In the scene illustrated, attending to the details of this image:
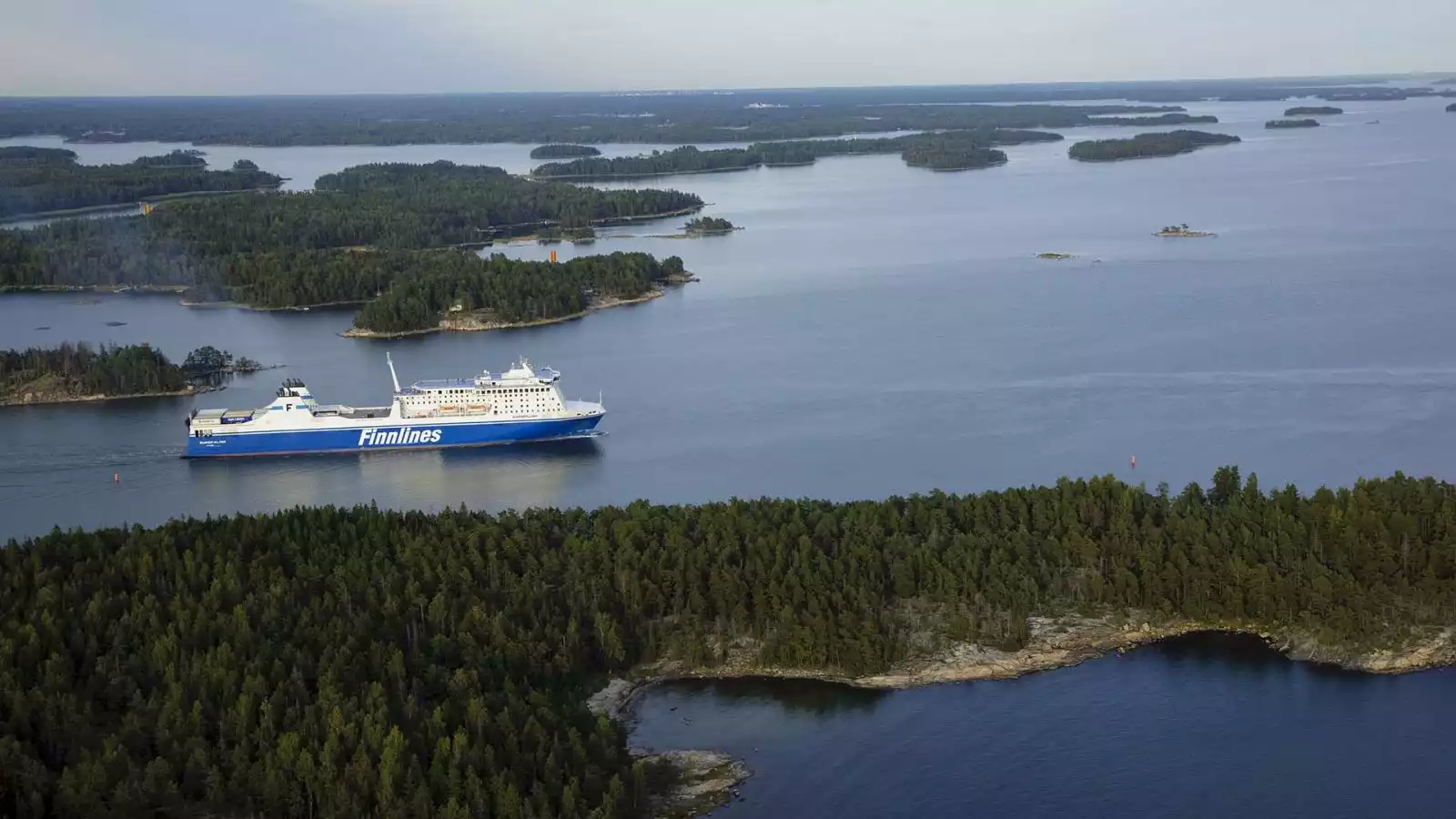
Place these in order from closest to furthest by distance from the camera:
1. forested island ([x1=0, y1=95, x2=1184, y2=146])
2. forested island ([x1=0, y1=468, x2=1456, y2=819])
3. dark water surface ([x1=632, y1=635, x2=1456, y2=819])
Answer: forested island ([x1=0, y1=468, x2=1456, y2=819]), dark water surface ([x1=632, y1=635, x2=1456, y2=819]), forested island ([x1=0, y1=95, x2=1184, y2=146])

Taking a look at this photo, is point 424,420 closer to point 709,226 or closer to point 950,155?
point 709,226

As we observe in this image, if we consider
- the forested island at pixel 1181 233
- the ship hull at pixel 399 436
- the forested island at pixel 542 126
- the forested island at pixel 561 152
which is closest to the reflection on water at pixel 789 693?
the ship hull at pixel 399 436

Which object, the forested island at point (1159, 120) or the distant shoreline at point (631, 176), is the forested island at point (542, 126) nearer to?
the forested island at point (1159, 120)

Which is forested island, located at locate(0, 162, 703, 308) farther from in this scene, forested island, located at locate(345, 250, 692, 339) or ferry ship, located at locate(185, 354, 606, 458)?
ferry ship, located at locate(185, 354, 606, 458)

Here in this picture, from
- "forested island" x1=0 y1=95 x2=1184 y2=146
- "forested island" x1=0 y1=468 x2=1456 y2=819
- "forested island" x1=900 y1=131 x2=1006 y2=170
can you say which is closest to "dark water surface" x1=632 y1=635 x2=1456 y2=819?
"forested island" x1=0 y1=468 x2=1456 y2=819

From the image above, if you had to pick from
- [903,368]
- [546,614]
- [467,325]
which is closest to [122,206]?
[467,325]
